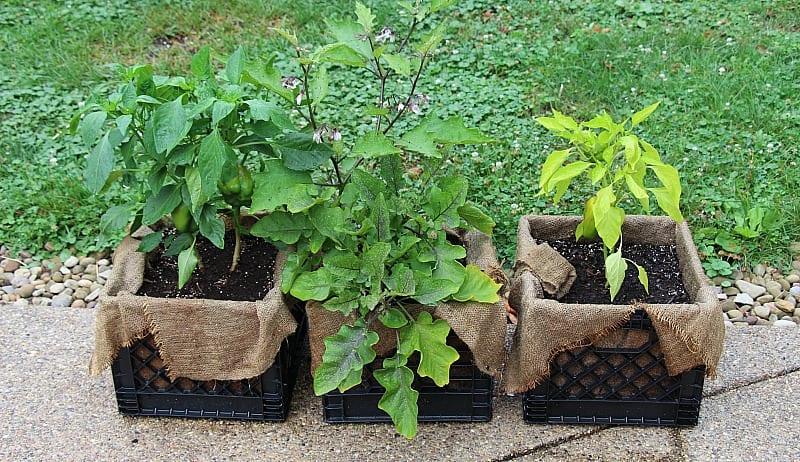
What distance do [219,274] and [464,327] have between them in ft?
2.67

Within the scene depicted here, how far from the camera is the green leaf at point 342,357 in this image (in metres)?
2.37

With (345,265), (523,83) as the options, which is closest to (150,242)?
(345,265)

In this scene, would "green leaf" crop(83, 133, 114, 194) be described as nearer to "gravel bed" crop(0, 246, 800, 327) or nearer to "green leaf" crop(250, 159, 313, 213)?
"green leaf" crop(250, 159, 313, 213)

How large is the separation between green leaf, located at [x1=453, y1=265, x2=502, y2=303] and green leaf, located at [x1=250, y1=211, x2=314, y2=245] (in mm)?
471

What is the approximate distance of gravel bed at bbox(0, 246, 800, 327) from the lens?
3275 millimetres

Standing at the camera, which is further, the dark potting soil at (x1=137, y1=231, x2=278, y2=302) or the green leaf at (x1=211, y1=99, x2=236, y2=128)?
the dark potting soil at (x1=137, y1=231, x2=278, y2=302)

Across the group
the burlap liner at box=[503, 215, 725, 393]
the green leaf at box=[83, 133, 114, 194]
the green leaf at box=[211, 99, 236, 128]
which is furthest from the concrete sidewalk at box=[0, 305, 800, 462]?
the green leaf at box=[211, 99, 236, 128]

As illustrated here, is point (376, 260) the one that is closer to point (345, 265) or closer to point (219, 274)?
point (345, 265)

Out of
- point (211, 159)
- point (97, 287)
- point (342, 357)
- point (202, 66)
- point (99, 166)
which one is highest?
point (202, 66)

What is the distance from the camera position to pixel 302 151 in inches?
98.2

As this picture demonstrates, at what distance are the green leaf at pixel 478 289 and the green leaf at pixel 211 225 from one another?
2.28 ft

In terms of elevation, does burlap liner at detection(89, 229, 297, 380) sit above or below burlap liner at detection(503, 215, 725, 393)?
below

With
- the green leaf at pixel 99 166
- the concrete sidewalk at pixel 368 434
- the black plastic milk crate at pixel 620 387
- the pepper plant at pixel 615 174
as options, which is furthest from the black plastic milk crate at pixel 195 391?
the pepper plant at pixel 615 174

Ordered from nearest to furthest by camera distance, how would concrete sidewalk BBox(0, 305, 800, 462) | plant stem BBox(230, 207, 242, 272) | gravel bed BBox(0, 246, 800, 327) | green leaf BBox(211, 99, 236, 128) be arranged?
green leaf BBox(211, 99, 236, 128) < concrete sidewalk BBox(0, 305, 800, 462) < plant stem BBox(230, 207, 242, 272) < gravel bed BBox(0, 246, 800, 327)
